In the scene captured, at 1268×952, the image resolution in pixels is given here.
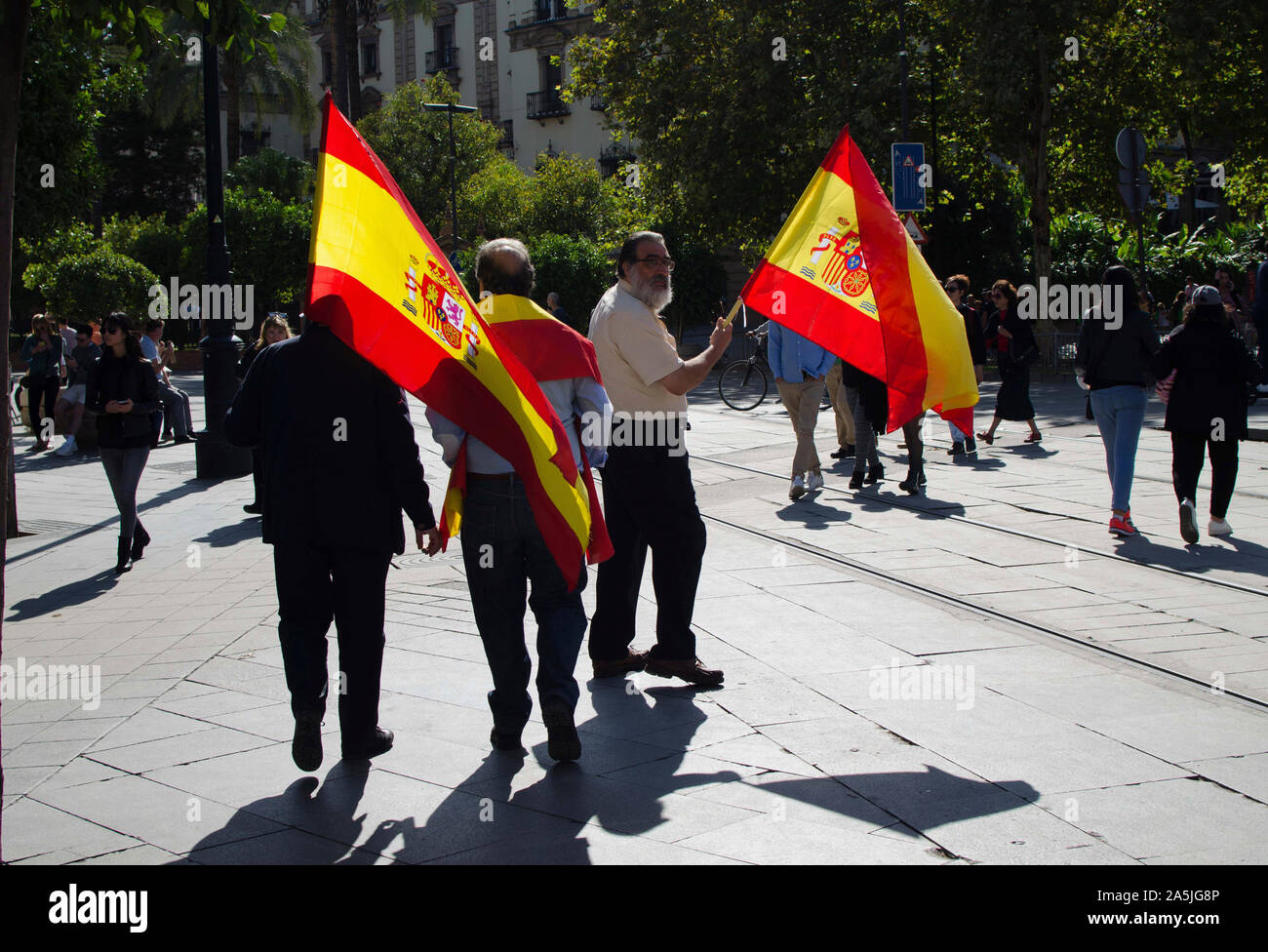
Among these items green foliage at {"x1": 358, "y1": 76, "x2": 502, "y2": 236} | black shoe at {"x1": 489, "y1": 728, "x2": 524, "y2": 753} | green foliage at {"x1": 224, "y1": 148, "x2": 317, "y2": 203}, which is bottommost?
black shoe at {"x1": 489, "y1": 728, "x2": 524, "y2": 753}

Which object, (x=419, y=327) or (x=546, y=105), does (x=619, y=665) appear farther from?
(x=546, y=105)

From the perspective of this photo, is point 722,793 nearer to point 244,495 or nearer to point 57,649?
point 57,649

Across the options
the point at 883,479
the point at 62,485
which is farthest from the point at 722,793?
the point at 62,485

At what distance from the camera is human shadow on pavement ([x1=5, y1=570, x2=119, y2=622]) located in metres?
7.62

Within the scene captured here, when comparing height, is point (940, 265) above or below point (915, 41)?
below

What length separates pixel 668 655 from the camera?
569cm

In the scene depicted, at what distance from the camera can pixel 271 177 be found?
43.1m

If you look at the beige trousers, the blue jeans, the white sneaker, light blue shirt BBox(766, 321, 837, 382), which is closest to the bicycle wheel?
light blue shirt BBox(766, 321, 837, 382)

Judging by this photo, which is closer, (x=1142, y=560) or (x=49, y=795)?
(x=49, y=795)

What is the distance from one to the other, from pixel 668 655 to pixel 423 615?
190 centimetres

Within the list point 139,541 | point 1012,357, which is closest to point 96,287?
point 1012,357

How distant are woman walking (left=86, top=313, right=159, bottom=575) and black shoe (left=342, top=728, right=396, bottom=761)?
4.70 metres

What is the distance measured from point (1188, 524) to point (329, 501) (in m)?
6.11

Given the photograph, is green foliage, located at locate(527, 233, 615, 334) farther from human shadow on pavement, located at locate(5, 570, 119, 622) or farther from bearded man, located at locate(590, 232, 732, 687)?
bearded man, located at locate(590, 232, 732, 687)
